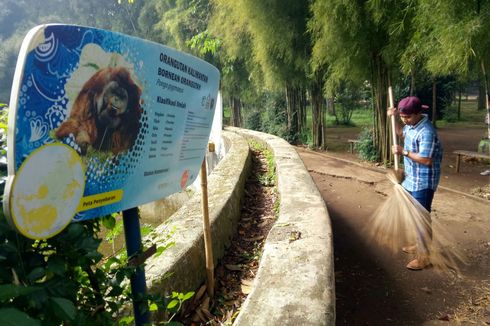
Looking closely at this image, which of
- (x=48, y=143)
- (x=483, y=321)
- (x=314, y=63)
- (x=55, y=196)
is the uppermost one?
(x=314, y=63)

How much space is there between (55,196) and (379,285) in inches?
110

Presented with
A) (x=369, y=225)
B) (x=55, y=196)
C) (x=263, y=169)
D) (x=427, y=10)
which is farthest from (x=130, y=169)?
(x=263, y=169)

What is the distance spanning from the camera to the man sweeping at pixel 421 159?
3.16m

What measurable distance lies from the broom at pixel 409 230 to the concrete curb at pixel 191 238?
4.96 feet

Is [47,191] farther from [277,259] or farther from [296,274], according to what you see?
[277,259]

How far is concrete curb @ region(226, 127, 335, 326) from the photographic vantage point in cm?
158

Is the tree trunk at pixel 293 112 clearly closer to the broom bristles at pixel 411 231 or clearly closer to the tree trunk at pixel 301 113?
the tree trunk at pixel 301 113

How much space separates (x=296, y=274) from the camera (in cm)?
194

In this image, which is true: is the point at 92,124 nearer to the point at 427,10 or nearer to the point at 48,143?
the point at 48,143

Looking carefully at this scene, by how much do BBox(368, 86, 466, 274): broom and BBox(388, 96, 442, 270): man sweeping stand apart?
0.03 meters

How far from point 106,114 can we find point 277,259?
1450 mm

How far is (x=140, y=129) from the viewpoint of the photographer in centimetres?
116

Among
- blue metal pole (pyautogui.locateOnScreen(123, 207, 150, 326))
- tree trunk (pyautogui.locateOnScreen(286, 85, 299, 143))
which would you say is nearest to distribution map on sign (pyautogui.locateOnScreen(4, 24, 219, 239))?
blue metal pole (pyautogui.locateOnScreen(123, 207, 150, 326))

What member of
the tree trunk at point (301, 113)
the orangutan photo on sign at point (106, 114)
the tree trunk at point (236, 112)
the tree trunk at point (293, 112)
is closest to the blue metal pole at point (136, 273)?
the orangutan photo on sign at point (106, 114)
